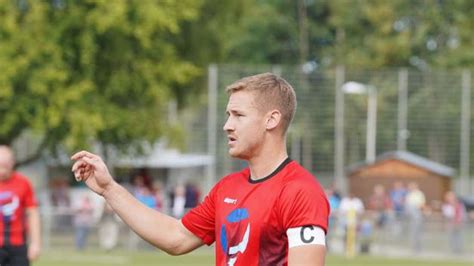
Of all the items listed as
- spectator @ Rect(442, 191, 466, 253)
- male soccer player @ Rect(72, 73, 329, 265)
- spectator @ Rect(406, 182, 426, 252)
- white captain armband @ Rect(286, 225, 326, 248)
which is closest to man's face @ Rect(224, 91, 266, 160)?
male soccer player @ Rect(72, 73, 329, 265)

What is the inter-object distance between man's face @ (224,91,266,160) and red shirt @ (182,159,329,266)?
0.20 metres

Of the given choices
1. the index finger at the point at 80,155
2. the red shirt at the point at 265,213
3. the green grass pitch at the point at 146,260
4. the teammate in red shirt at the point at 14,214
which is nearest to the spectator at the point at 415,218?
the green grass pitch at the point at 146,260

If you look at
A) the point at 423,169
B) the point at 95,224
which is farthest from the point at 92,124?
the point at 423,169

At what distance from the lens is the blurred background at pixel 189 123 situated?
1276 inches

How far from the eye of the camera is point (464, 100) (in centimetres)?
4391

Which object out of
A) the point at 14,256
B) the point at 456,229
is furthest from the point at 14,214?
the point at 456,229

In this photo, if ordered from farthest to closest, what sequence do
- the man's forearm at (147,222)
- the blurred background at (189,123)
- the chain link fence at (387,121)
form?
Result: 1. the chain link fence at (387,121)
2. the blurred background at (189,123)
3. the man's forearm at (147,222)

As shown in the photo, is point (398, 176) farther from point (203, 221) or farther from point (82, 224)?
point (203, 221)

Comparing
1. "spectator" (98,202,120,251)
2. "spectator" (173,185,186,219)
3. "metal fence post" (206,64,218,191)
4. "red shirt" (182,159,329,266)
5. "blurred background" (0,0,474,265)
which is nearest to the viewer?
"red shirt" (182,159,329,266)

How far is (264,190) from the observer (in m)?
6.23

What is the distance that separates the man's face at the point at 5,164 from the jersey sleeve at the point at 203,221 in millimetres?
6018

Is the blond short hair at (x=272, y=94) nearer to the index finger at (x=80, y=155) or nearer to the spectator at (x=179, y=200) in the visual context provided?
the index finger at (x=80, y=155)

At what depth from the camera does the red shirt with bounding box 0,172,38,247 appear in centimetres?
1276

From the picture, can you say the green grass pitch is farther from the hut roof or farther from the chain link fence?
the chain link fence
